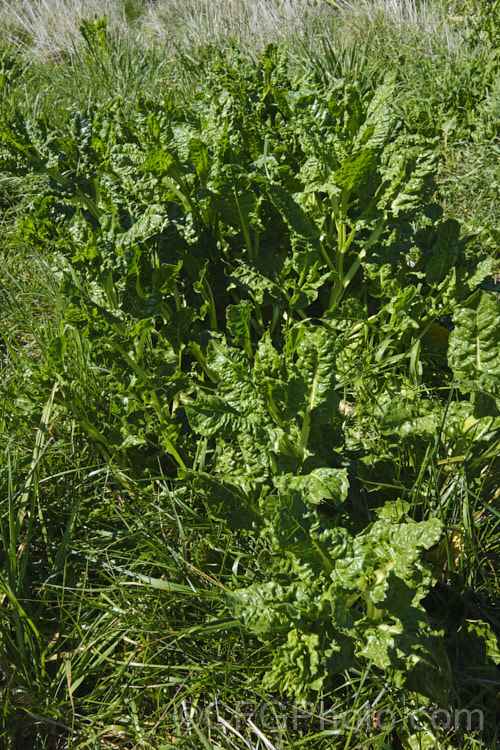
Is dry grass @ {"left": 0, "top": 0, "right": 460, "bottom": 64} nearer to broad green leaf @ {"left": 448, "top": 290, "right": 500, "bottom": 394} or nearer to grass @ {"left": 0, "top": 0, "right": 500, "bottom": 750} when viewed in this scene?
grass @ {"left": 0, "top": 0, "right": 500, "bottom": 750}

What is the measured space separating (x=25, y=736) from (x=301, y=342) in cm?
116

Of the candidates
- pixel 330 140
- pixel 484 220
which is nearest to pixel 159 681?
pixel 330 140

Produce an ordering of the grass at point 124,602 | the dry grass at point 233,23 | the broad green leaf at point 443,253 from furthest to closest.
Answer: the dry grass at point 233,23, the broad green leaf at point 443,253, the grass at point 124,602

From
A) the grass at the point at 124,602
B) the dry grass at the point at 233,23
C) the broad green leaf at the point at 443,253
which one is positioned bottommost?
the grass at the point at 124,602

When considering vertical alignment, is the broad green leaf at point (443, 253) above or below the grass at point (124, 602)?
above

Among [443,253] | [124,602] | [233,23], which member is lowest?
[124,602]

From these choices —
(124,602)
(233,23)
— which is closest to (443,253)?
(124,602)

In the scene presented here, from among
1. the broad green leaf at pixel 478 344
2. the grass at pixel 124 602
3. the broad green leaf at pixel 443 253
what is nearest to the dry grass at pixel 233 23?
the grass at pixel 124 602

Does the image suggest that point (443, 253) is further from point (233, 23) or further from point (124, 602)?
point (233, 23)

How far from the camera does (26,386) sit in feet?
6.54

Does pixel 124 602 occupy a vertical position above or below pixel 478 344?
below

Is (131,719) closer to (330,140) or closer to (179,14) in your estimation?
(330,140)

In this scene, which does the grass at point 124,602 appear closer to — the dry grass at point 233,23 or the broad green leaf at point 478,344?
the broad green leaf at point 478,344

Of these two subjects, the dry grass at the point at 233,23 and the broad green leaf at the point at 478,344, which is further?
the dry grass at the point at 233,23
